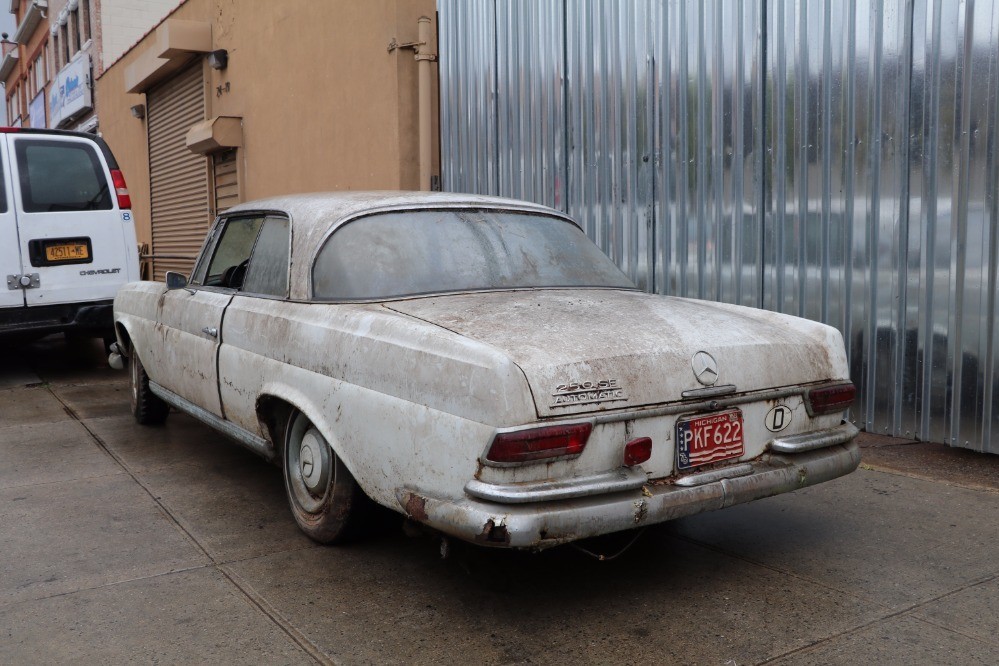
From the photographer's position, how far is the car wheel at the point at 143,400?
6.05 meters

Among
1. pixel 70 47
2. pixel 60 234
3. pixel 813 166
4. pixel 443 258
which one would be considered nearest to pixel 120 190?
pixel 60 234

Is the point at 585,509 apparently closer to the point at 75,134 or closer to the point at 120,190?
the point at 120,190

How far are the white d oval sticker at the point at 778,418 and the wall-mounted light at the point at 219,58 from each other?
1183cm

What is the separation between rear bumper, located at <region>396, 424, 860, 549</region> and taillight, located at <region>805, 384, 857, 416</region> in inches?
11.9

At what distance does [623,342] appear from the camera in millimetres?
3131

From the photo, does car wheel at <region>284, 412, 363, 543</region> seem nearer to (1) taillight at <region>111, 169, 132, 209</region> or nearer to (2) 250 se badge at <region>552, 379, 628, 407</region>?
(2) 250 se badge at <region>552, 379, 628, 407</region>

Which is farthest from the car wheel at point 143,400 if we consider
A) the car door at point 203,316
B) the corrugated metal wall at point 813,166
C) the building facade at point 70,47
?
the building facade at point 70,47

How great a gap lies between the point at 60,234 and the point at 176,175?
8.49 meters

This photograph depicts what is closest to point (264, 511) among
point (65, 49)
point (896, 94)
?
point (896, 94)

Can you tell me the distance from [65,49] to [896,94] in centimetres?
2724

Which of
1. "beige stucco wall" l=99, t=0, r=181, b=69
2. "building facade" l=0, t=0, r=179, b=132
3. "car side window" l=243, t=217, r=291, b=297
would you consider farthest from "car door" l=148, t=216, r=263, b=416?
"beige stucco wall" l=99, t=0, r=181, b=69

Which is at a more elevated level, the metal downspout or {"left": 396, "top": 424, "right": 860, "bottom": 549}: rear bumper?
the metal downspout

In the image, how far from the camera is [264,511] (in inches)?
172

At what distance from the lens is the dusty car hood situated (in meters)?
2.94
